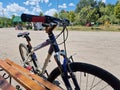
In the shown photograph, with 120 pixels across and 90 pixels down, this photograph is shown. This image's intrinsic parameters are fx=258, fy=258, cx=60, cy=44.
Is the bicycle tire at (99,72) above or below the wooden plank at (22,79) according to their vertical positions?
above

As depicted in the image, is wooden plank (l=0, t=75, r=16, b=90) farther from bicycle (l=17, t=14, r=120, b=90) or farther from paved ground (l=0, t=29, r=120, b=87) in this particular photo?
paved ground (l=0, t=29, r=120, b=87)

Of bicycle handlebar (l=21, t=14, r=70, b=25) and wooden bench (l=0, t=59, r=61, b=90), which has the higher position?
bicycle handlebar (l=21, t=14, r=70, b=25)

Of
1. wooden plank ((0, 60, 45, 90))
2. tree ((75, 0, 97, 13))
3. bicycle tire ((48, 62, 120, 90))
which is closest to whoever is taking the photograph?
bicycle tire ((48, 62, 120, 90))

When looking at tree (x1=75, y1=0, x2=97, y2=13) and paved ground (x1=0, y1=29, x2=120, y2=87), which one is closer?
paved ground (x1=0, y1=29, x2=120, y2=87)

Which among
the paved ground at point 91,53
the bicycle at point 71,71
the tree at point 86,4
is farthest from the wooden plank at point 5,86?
the tree at point 86,4

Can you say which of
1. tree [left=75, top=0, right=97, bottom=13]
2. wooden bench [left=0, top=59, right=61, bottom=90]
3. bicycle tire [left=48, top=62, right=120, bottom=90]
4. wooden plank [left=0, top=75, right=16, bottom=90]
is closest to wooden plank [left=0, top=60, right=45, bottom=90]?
wooden bench [left=0, top=59, right=61, bottom=90]

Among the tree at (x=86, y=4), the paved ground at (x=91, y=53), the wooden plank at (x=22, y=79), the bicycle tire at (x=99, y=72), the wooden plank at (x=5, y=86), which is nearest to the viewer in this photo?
the bicycle tire at (x=99, y=72)

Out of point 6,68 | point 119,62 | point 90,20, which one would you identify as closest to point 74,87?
point 6,68

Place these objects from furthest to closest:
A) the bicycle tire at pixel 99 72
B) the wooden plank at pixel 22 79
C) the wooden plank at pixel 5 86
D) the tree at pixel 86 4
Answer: the tree at pixel 86 4 → the wooden plank at pixel 5 86 → the wooden plank at pixel 22 79 → the bicycle tire at pixel 99 72

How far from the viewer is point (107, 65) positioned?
706cm

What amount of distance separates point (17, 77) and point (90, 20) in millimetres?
67742

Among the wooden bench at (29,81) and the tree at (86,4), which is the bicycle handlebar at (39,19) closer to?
the wooden bench at (29,81)

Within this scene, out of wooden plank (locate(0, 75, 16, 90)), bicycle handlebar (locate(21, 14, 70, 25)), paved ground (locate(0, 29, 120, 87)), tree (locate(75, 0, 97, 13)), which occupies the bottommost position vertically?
tree (locate(75, 0, 97, 13))

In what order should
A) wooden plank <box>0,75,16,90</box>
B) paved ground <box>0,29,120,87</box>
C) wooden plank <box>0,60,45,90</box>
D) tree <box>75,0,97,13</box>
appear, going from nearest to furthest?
wooden plank <box>0,60,45,90</box> → wooden plank <box>0,75,16,90</box> → paved ground <box>0,29,120,87</box> → tree <box>75,0,97,13</box>
